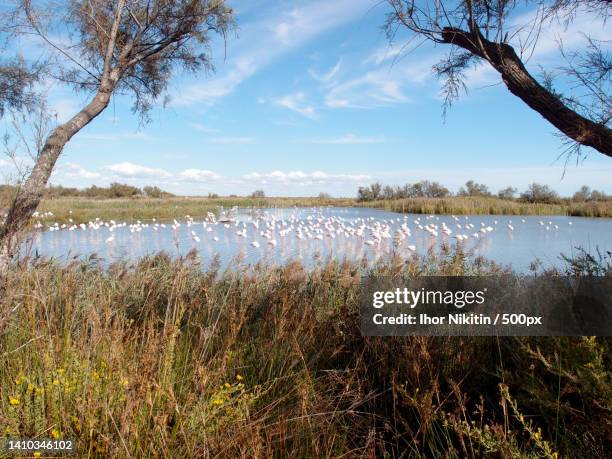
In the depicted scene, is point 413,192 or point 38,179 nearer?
point 38,179

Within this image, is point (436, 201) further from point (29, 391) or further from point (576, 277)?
point (29, 391)

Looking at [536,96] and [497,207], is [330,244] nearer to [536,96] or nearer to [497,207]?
[536,96]

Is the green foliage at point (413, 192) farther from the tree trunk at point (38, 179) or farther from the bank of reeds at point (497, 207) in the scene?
the tree trunk at point (38, 179)

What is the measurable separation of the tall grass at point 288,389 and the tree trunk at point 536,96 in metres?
1.83

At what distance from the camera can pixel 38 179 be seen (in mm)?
4758

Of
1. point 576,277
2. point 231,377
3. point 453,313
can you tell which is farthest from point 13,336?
point 576,277

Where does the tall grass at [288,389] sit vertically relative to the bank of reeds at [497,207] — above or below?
below

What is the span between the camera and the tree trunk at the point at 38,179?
423 cm

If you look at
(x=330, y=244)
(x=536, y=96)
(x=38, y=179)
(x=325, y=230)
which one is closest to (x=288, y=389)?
(x=536, y=96)

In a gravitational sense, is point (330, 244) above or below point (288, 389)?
above

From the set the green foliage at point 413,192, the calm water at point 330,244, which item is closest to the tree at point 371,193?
the green foliage at point 413,192

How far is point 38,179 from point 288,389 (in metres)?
3.71

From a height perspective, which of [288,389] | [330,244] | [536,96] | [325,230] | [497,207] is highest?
[536,96]

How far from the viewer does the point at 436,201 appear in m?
27.1
